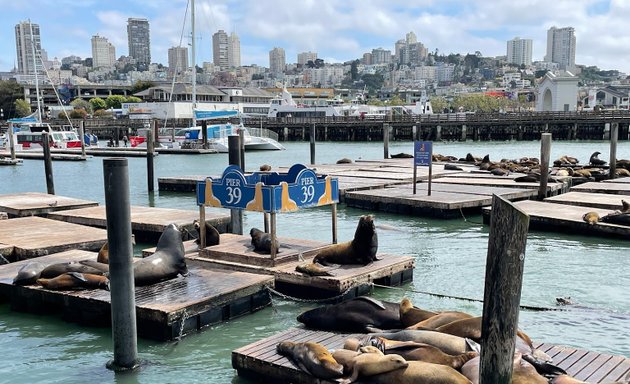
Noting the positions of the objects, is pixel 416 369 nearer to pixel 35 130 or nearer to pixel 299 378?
pixel 299 378

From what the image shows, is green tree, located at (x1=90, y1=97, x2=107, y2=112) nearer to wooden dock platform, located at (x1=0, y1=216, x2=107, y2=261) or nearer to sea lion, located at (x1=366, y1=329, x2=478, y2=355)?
wooden dock platform, located at (x1=0, y1=216, x2=107, y2=261)

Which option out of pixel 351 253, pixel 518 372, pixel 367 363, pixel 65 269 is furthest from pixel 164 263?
pixel 518 372

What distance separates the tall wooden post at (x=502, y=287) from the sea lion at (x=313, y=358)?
1340mm

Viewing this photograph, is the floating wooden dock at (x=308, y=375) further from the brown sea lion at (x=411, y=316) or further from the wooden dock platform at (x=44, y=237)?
the wooden dock platform at (x=44, y=237)

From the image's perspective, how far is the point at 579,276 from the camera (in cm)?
975

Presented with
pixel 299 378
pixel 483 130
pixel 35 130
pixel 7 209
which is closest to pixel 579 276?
pixel 299 378

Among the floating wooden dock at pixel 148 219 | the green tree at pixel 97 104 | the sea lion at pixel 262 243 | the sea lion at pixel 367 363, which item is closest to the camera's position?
the sea lion at pixel 367 363

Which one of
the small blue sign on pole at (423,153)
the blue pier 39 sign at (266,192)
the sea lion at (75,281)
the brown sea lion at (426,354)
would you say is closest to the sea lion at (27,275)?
the sea lion at (75,281)

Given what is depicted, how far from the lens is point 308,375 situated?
16.6 ft

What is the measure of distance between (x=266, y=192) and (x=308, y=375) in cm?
370

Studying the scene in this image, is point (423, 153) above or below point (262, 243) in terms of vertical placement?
above

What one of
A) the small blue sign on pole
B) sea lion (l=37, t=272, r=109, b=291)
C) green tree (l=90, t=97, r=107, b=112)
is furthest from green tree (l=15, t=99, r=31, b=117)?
sea lion (l=37, t=272, r=109, b=291)

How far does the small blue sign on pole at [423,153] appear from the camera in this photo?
14.9 m

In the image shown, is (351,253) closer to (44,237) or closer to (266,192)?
(266,192)
